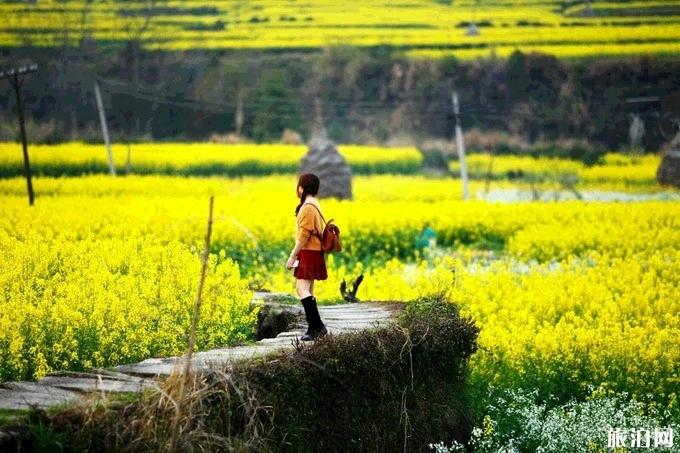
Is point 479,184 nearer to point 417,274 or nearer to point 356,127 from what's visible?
point 356,127

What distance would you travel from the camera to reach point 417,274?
41.6 ft

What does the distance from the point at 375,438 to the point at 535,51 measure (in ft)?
77.5

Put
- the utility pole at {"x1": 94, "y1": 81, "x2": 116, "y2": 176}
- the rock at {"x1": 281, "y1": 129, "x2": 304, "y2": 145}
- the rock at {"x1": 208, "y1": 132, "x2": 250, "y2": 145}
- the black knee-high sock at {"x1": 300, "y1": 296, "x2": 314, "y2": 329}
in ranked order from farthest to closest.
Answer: the rock at {"x1": 281, "y1": 129, "x2": 304, "y2": 145} → the rock at {"x1": 208, "y1": 132, "x2": 250, "y2": 145} → the utility pole at {"x1": 94, "y1": 81, "x2": 116, "y2": 176} → the black knee-high sock at {"x1": 300, "y1": 296, "x2": 314, "y2": 329}

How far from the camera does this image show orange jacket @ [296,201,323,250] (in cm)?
752

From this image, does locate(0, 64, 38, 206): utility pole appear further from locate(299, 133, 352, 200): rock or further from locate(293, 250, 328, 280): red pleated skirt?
locate(293, 250, 328, 280): red pleated skirt

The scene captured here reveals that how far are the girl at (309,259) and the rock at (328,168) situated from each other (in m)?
15.8

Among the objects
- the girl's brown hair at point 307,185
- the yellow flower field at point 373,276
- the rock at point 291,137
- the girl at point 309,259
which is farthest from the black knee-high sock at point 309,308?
the rock at point 291,137

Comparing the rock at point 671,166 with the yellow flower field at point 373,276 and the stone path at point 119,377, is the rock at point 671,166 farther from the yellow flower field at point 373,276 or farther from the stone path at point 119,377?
the stone path at point 119,377

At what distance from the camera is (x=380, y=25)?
106 ft

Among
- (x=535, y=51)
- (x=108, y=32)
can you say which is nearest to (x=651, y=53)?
(x=535, y=51)

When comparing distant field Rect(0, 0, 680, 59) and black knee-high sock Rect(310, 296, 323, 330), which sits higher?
distant field Rect(0, 0, 680, 59)

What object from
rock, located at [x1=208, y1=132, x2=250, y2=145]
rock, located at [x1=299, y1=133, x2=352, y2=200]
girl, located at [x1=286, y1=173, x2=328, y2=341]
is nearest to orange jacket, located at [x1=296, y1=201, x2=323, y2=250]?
girl, located at [x1=286, y1=173, x2=328, y2=341]

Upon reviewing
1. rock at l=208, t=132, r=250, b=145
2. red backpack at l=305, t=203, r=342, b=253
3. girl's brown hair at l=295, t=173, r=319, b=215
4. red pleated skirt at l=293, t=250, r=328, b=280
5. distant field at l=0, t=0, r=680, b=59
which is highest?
distant field at l=0, t=0, r=680, b=59

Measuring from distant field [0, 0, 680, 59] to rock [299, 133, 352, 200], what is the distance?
186 inches
